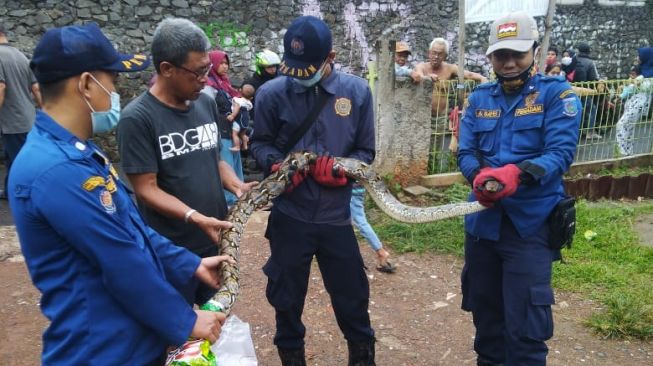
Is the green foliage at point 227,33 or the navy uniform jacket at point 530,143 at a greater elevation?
the green foliage at point 227,33

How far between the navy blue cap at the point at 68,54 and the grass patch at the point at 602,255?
4.54 meters

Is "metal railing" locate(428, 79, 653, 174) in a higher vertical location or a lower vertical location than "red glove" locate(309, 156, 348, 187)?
lower

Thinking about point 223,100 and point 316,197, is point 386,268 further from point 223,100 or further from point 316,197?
point 223,100

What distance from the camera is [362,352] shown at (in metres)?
3.67

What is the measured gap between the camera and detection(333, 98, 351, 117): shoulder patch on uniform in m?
3.46

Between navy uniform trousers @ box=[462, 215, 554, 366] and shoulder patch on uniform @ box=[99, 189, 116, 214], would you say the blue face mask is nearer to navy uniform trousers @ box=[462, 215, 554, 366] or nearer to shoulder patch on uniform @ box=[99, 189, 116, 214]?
navy uniform trousers @ box=[462, 215, 554, 366]

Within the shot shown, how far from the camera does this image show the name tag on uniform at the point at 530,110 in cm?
322

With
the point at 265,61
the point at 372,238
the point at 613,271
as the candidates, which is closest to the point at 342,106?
the point at 372,238

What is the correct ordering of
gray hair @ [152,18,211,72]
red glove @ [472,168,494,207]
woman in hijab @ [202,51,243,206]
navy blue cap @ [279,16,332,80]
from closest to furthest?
gray hair @ [152,18,211,72], red glove @ [472,168,494,207], navy blue cap @ [279,16,332,80], woman in hijab @ [202,51,243,206]

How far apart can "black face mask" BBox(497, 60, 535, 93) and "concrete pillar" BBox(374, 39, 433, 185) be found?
4048 mm

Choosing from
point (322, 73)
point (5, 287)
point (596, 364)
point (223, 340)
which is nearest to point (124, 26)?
point (5, 287)

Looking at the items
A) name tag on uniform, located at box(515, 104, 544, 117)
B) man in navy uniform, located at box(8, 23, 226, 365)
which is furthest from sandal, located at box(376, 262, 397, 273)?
man in navy uniform, located at box(8, 23, 226, 365)

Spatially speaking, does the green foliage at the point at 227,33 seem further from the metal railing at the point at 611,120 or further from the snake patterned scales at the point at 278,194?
the snake patterned scales at the point at 278,194

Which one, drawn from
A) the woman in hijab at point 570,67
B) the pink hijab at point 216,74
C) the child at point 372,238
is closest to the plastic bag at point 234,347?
the child at point 372,238
